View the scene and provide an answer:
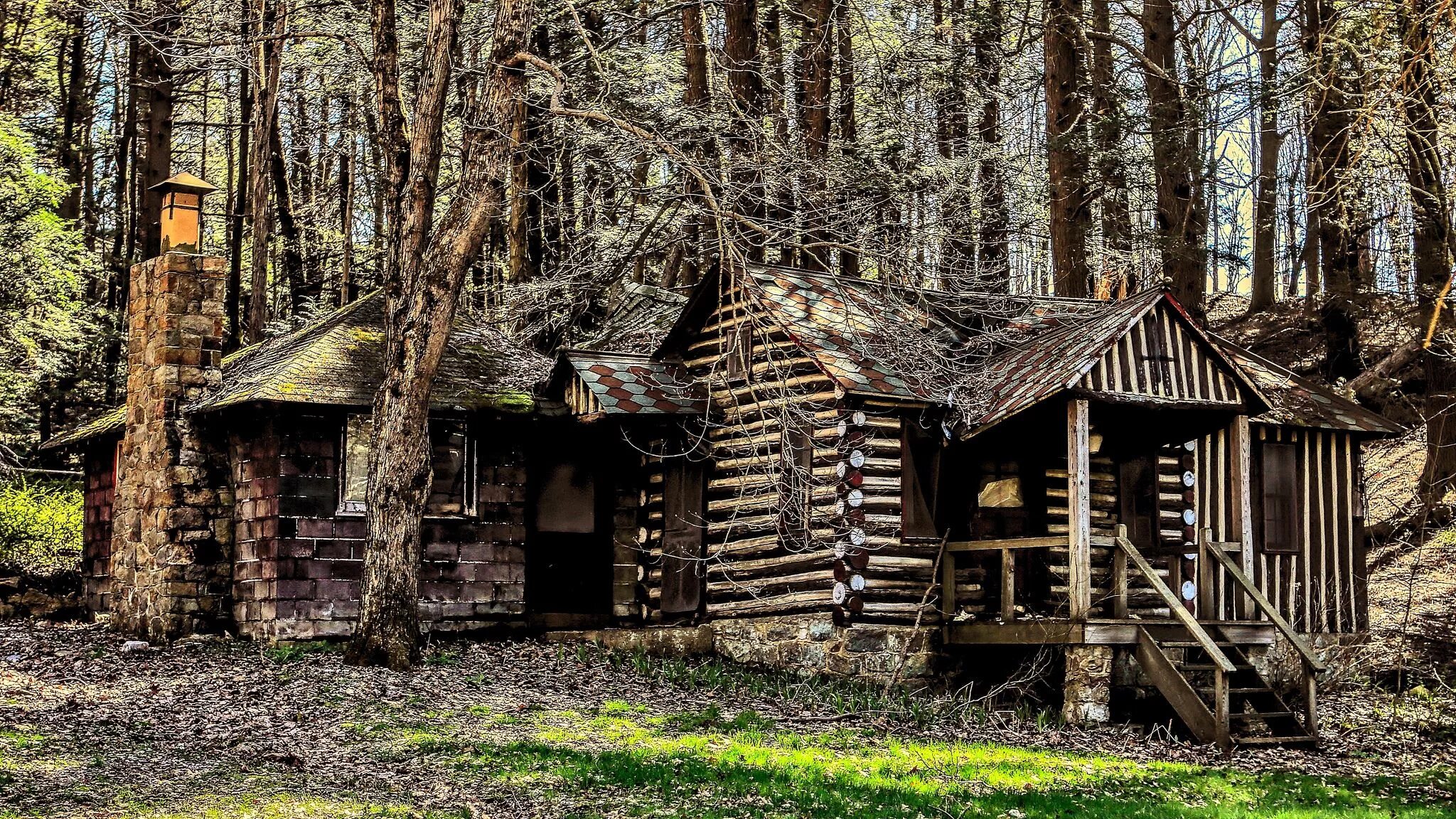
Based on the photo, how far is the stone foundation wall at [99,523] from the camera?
82.8ft

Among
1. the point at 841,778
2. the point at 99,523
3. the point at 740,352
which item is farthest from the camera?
the point at 99,523

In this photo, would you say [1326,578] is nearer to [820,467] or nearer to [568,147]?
[820,467]

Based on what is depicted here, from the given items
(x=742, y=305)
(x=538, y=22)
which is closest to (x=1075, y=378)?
(x=742, y=305)

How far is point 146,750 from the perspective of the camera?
13.1 meters

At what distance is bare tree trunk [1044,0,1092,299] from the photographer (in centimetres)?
2645

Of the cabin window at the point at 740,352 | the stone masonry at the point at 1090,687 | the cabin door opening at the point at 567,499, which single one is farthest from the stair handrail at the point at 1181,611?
the cabin door opening at the point at 567,499

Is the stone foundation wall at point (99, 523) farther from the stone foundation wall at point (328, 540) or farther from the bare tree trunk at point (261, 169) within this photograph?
the stone foundation wall at point (328, 540)

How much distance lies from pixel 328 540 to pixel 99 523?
24.8ft

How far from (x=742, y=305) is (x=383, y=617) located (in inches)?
229

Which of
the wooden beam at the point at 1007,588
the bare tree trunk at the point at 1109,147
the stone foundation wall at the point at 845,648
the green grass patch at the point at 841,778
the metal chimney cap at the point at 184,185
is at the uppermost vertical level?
the bare tree trunk at the point at 1109,147

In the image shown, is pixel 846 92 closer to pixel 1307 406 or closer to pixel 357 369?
pixel 1307 406

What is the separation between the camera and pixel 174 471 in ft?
69.4

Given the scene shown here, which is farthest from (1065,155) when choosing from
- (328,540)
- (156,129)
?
(156,129)

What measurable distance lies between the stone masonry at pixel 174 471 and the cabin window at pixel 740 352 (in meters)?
7.18
